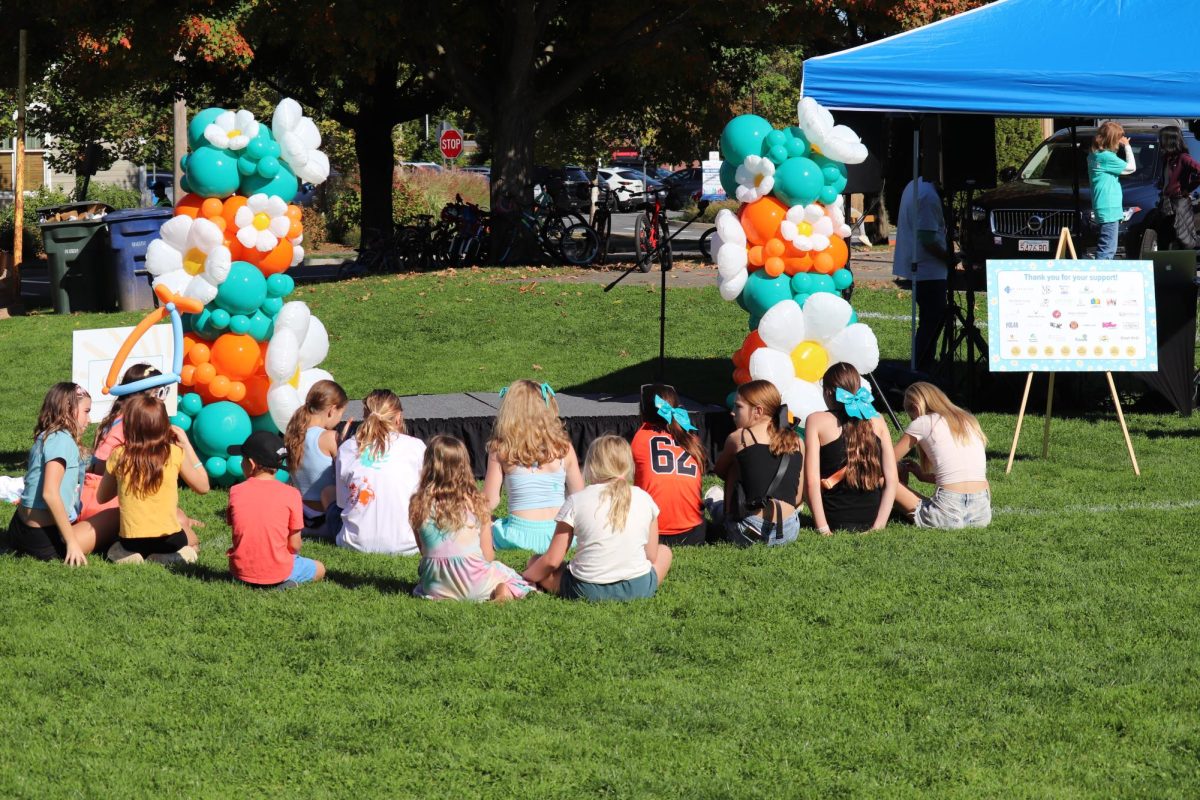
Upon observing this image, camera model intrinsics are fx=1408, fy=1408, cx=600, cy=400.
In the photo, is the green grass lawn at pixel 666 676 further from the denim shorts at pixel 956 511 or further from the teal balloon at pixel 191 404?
the teal balloon at pixel 191 404

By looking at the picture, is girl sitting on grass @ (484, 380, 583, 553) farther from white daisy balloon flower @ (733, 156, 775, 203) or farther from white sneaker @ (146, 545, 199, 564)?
white daisy balloon flower @ (733, 156, 775, 203)

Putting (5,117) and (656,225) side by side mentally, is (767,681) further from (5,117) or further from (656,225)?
(5,117)

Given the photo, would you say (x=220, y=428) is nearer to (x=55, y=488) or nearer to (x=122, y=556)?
(x=122, y=556)

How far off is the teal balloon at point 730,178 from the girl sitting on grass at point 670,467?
288 centimetres

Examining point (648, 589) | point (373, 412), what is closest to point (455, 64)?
point (373, 412)

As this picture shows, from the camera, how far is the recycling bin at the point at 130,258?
18.2 meters

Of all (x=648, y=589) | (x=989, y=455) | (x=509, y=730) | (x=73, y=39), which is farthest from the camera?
(x=73, y=39)

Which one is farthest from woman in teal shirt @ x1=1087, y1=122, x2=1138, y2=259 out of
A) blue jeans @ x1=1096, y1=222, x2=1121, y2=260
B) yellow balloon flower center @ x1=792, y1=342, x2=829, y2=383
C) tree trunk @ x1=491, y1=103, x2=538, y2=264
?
tree trunk @ x1=491, y1=103, x2=538, y2=264

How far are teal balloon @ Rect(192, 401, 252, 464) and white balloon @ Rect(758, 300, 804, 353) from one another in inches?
142

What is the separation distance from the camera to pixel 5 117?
3650 centimetres

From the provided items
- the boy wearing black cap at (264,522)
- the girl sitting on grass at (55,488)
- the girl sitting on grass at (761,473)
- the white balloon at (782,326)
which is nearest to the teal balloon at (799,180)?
the white balloon at (782,326)

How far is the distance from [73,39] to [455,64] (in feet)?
17.7

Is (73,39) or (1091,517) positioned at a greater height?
(73,39)

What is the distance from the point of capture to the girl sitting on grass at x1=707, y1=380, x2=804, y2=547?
768 cm
